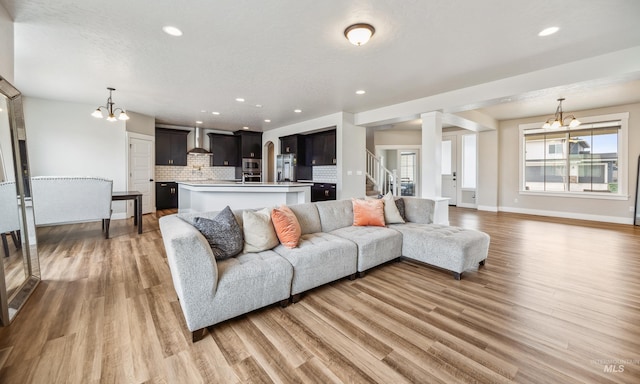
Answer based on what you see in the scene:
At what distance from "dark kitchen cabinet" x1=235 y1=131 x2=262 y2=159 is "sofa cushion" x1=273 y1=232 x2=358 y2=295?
22.6 feet

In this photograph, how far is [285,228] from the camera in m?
2.62

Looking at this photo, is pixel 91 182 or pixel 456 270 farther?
pixel 91 182

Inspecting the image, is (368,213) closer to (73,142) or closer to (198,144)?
(73,142)

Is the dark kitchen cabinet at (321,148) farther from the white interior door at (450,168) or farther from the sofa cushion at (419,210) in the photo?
the white interior door at (450,168)

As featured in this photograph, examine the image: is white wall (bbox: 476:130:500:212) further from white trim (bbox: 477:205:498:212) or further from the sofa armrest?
the sofa armrest

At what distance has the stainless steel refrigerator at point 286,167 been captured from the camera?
8047mm

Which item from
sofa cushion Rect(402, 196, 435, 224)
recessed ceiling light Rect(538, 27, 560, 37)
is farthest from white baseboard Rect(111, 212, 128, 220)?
recessed ceiling light Rect(538, 27, 560, 37)

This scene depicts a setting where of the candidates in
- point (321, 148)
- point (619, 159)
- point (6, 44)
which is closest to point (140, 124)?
point (6, 44)

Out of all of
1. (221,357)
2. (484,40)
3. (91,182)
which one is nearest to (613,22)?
(484,40)

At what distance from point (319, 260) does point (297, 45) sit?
248cm

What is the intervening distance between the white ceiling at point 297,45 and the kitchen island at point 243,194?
1.74 meters

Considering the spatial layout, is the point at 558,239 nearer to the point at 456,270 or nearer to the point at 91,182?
the point at 456,270

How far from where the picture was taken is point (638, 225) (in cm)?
575

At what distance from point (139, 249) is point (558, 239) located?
682cm
